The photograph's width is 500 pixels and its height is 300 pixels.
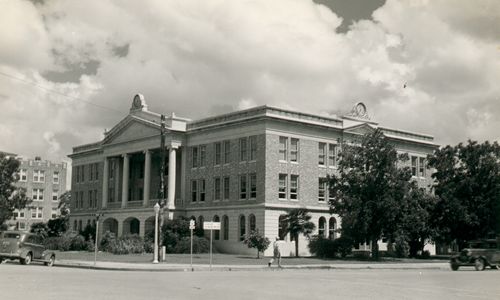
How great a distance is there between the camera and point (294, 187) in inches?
2384

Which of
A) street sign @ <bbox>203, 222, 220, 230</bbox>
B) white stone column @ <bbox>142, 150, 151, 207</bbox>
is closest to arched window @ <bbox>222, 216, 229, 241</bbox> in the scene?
white stone column @ <bbox>142, 150, 151, 207</bbox>

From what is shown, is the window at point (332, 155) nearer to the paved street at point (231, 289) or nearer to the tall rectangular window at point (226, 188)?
the tall rectangular window at point (226, 188)

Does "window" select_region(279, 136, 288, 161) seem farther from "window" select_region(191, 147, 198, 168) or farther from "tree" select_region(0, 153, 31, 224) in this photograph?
"tree" select_region(0, 153, 31, 224)

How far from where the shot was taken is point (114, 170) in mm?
81062

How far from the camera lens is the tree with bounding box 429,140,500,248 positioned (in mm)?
55875

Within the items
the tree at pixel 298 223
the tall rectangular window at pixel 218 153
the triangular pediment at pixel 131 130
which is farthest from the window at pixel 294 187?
the triangular pediment at pixel 131 130

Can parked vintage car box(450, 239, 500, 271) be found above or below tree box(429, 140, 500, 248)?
below

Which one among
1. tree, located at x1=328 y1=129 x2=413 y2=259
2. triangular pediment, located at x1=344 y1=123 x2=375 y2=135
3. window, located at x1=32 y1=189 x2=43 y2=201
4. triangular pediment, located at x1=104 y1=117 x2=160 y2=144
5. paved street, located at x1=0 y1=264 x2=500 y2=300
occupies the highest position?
triangular pediment, located at x1=104 y1=117 x2=160 y2=144

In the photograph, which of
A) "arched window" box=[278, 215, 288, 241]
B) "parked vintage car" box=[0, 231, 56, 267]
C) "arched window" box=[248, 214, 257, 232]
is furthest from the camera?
"arched window" box=[248, 214, 257, 232]

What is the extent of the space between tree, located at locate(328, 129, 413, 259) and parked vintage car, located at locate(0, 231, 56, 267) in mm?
23378

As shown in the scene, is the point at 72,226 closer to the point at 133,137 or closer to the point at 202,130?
the point at 133,137

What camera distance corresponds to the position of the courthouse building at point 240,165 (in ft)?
195

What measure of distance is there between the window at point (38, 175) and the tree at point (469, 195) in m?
82.6

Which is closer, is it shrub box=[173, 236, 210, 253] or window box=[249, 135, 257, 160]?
shrub box=[173, 236, 210, 253]
